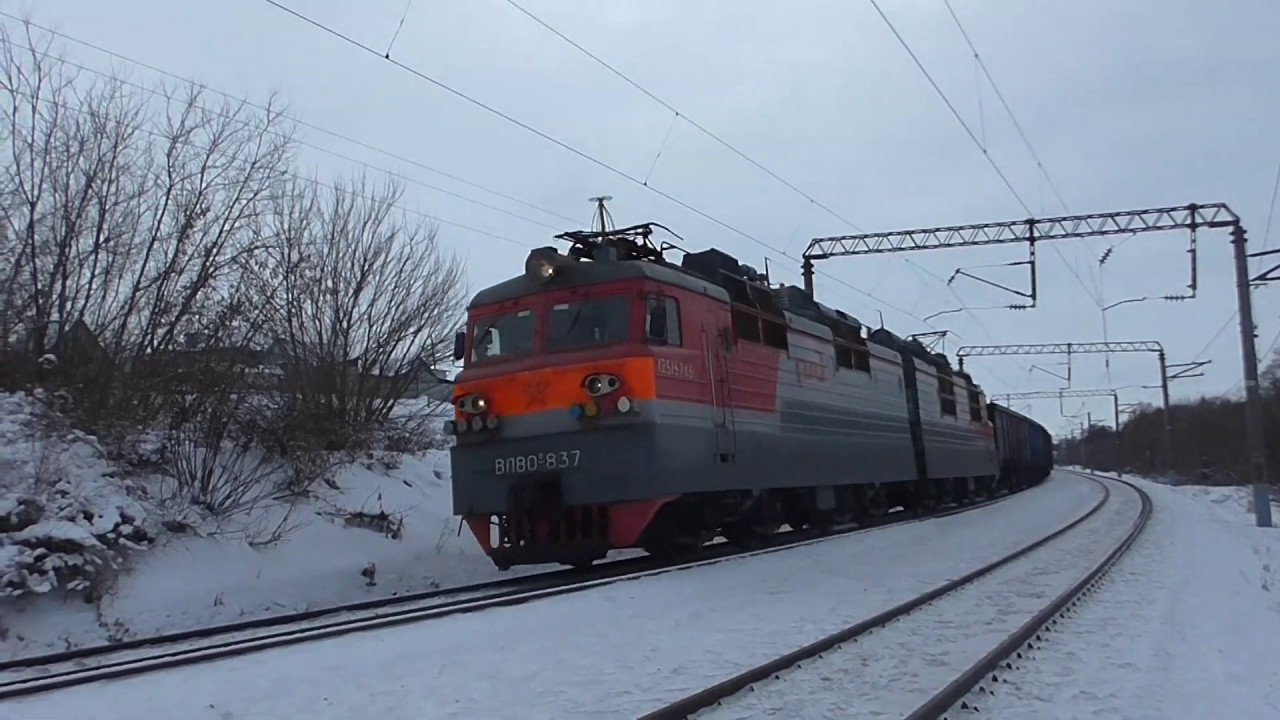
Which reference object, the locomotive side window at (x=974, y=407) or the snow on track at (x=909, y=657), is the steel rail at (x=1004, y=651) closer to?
the snow on track at (x=909, y=657)

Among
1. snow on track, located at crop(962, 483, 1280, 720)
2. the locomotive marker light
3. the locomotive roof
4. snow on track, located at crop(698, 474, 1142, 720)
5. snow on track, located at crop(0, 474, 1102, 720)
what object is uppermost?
the locomotive roof

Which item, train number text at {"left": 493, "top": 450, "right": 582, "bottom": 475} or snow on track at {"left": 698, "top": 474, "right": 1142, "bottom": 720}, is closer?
snow on track at {"left": 698, "top": 474, "right": 1142, "bottom": 720}

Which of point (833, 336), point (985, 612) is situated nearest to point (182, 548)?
→ point (985, 612)

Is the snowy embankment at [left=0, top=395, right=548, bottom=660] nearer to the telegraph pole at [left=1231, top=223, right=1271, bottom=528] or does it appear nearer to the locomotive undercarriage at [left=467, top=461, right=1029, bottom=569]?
the locomotive undercarriage at [left=467, top=461, right=1029, bottom=569]

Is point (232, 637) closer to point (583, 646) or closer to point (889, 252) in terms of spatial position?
point (583, 646)

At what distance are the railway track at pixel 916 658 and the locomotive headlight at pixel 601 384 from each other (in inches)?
142

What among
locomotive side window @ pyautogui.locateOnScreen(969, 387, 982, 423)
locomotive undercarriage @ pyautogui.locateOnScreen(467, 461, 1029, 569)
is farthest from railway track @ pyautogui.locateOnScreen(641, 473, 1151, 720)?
locomotive side window @ pyautogui.locateOnScreen(969, 387, 982, 423)

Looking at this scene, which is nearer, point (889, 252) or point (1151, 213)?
point (1151, 213)

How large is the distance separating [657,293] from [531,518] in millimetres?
2810

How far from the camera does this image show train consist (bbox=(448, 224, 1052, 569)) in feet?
35.1

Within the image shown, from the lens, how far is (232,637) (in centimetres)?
785

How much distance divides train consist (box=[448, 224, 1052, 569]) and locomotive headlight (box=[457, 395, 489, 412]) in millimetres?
15

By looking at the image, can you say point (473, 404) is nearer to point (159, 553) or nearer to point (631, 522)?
point (631, 522)

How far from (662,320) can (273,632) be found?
202 inches
